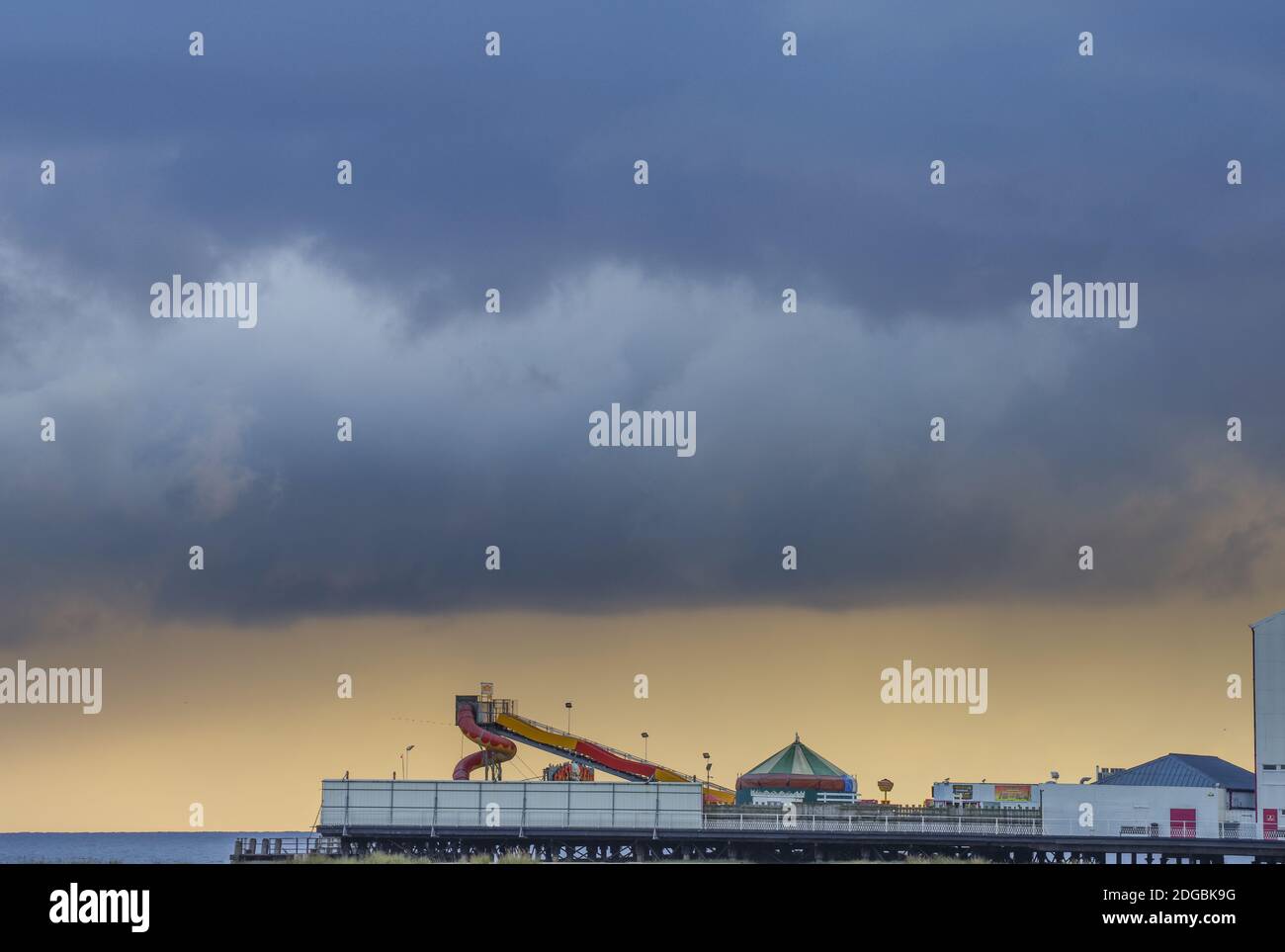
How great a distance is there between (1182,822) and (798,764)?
28.8m

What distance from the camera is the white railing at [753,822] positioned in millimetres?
99938

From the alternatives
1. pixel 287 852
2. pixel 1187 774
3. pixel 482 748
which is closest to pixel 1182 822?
pixel 1187 774

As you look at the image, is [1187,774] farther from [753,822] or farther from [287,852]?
[287,852]

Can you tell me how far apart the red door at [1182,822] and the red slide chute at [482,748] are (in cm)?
3943

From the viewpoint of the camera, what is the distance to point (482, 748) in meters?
113

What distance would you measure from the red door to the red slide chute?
39.4 meters

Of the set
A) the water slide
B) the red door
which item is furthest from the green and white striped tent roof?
the red door

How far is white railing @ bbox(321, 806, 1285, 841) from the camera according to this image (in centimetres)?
9994

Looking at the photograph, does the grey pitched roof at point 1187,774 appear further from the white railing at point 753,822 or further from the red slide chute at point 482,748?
the red slide chute at point 482,748

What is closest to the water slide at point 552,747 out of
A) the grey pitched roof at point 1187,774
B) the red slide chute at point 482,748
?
the red slide chute at point 482,748

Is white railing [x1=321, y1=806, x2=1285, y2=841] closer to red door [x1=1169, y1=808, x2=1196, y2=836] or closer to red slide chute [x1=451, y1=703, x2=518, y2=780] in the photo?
red door [x1=1169, y1=808, x2=1196, y2=836]
